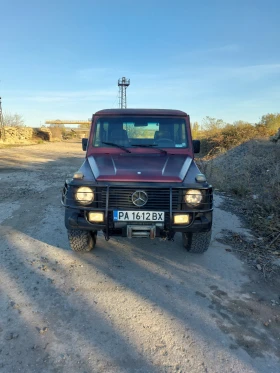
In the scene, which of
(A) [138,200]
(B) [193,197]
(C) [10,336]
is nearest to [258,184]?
(B) [193,197]

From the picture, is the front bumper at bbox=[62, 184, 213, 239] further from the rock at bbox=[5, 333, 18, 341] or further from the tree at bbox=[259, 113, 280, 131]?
the tree at bbox=[259, 113, 280, 131]

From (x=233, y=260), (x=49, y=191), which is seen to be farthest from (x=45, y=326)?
(x=49, y=191)

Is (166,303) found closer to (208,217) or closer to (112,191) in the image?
(208,217)

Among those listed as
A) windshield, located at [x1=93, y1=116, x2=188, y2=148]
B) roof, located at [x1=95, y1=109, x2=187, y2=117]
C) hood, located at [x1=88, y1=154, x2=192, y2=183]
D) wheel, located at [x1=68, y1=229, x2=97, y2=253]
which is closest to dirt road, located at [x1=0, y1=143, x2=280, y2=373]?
wheel, located at [x1=68, y1=229, x2=97, y2=253]

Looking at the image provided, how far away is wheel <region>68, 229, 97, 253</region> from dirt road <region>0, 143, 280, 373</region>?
0.12 m

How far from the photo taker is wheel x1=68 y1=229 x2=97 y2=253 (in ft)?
11.9

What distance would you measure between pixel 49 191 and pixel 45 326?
577 centimetres

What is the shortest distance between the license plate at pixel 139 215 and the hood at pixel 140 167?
14.8 inches

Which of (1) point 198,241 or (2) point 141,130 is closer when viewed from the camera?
(1) point 198,241

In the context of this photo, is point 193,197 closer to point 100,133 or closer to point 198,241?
point 198,241

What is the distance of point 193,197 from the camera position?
10.4 ft

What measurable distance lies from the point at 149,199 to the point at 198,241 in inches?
42.0

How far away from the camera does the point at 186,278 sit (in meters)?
3.25

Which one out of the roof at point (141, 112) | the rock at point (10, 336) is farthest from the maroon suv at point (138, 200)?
the rock at point (10, 336)
